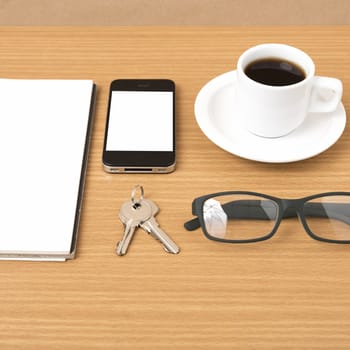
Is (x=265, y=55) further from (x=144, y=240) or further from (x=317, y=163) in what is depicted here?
(x=144, y=240)

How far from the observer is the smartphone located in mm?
651

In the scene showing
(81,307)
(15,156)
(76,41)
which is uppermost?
(76,41)

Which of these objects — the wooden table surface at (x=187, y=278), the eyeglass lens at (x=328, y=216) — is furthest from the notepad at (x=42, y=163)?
the eyeglass lens at (x=328, y=216)

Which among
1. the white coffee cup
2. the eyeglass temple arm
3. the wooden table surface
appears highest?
the white coffee cup

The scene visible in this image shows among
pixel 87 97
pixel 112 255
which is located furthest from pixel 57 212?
pixel 87 97

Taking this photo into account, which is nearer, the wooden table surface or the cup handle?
the wooden table surface

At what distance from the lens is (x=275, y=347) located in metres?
0.51

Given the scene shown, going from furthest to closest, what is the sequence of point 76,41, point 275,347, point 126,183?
1. point 76,41
2. point 126,183
3. point 275,347

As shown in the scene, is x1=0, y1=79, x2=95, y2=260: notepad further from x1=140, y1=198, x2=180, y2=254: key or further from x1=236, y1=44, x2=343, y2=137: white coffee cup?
x1=236, y1=44, x2=343, y2=137: white coffee cup

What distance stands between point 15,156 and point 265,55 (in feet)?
1.07

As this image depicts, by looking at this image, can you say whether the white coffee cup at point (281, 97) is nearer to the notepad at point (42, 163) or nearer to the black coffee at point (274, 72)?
the black coffee at point (274, 72)

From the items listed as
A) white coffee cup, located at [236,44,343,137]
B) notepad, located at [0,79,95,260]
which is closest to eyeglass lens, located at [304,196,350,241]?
white coffee cup, located at [236,44,343,137]

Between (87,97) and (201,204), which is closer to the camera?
(201,204)

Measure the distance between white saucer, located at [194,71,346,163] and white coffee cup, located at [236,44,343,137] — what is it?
0.04 feet
